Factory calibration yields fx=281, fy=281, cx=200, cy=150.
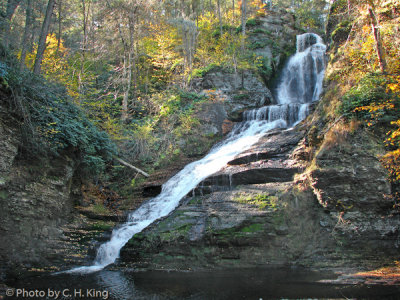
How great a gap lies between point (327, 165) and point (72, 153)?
28.0 feet

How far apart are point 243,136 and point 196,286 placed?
365 inches

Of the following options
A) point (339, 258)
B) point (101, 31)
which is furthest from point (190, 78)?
point (339, 258)

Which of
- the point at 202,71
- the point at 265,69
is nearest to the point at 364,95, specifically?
the point at 202,71

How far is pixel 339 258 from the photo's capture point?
789cm

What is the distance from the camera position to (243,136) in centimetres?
1461

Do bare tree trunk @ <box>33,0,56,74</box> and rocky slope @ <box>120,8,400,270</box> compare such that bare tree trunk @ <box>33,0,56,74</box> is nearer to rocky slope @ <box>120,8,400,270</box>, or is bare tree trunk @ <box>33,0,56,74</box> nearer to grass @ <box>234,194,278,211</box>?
rocky slope @ <box>120,8,400,270</box>

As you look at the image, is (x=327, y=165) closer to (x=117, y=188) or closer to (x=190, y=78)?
(x=117, y=188)

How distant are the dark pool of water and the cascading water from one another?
1310 mm

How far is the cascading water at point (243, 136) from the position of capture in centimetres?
966

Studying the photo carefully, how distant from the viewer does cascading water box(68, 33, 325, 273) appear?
966cm

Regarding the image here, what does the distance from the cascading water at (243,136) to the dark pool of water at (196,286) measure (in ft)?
4.30

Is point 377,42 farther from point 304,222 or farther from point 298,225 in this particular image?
point 298,225

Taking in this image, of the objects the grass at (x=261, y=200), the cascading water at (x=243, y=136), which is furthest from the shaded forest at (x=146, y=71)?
the grass at (x=261, y=200)

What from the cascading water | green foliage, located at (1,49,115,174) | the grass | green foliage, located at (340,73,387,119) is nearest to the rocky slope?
the grass
